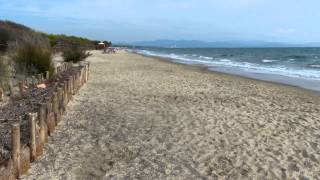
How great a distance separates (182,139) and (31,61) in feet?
34.1

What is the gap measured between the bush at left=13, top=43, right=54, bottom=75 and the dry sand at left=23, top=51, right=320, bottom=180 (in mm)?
3571

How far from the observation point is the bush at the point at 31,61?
17766 mm

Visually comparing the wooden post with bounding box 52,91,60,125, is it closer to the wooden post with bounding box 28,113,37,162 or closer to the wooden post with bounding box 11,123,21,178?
the wooden post with bounding box 28,113,37,162

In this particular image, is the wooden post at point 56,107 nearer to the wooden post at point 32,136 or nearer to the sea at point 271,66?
the wooden post at point 32,136

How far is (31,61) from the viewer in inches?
708

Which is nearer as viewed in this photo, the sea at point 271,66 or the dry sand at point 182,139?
the dry sand at point 182,139

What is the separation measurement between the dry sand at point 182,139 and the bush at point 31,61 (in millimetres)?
3571

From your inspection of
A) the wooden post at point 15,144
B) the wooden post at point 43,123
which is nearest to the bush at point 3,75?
the wooden post at point 43,123

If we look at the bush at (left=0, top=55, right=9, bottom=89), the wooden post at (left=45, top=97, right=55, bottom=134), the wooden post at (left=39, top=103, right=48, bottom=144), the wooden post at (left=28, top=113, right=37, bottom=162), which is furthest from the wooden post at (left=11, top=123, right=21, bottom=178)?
the bush at (left=0, top=55, right=9, bottom=89)

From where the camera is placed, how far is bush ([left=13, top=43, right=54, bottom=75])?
17766 millimetres

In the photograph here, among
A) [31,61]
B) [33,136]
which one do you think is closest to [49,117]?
[33,136]

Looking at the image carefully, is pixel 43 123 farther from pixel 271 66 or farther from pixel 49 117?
pixel 271 66

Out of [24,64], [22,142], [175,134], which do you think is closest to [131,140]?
[175,134]

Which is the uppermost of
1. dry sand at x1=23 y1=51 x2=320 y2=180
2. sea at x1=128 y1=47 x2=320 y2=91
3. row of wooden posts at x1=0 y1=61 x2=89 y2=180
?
row of wooden posts at x1=0 y1=61 x2=89 y2=180
